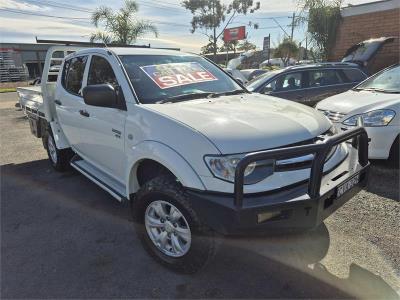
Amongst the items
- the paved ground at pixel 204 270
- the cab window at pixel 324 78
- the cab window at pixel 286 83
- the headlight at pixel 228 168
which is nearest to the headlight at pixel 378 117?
the paved ground at pixel 204 270

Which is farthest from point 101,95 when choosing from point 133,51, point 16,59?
point 16,59

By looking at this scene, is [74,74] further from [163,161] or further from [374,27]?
[374,27]

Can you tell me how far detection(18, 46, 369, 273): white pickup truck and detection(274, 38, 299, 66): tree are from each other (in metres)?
24.3

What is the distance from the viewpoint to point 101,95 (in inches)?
126

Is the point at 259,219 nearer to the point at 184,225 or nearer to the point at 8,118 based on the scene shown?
the point at 184,225

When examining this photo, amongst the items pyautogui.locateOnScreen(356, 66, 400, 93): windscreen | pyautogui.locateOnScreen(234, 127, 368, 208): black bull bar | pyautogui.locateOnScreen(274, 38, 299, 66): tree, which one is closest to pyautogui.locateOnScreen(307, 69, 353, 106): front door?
pyautogui.locateOnScreen(356, 66, 400, 93): windscreen

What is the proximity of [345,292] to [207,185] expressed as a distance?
1364 mm

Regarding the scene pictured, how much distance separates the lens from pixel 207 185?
246 cm

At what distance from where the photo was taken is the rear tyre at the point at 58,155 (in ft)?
18.2

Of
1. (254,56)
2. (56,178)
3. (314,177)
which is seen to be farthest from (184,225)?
(254,56)

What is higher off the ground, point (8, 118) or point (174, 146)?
point (174, 146)

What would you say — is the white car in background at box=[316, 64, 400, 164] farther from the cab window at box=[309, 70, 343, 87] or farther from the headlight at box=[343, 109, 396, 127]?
the cab window at box=[309, 70, 343, 87]

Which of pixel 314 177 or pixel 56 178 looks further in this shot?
pixel 56 178

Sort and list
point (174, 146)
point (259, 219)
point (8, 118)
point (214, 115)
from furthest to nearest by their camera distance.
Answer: point (8, 118) < point (214, 115) < point (174, 146) < point (259, 219)
